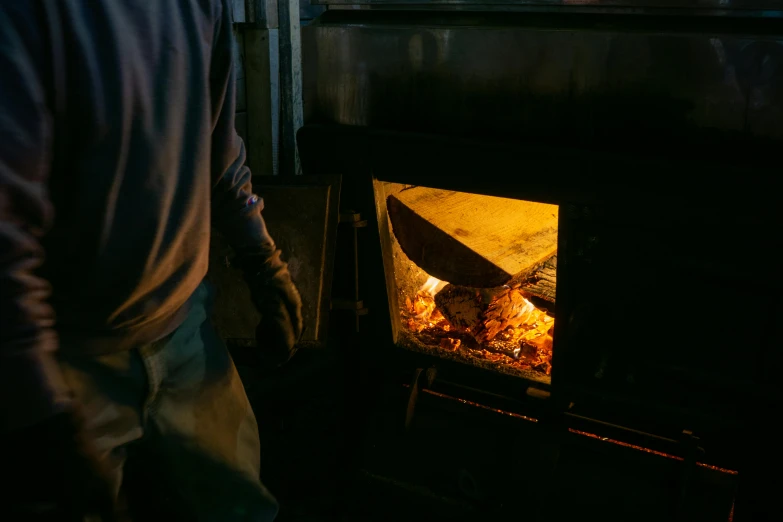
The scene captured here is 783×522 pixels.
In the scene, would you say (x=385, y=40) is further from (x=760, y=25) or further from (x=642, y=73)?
(x=760, y=25)

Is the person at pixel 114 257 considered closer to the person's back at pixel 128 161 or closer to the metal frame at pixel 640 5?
the person's back at pixel 128 161

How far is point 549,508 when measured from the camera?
253 cm

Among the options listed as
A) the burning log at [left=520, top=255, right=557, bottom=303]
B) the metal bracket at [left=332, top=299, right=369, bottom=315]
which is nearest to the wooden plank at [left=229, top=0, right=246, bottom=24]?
the metal bracket at [left=332, top=299, right=369, bottom=315]

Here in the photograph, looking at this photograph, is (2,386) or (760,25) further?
(760,25)

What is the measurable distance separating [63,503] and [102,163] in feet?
2.29

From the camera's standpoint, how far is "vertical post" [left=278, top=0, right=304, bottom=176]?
3.52m

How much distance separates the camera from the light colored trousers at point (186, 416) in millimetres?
1637

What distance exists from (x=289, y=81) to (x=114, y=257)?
2.30 m

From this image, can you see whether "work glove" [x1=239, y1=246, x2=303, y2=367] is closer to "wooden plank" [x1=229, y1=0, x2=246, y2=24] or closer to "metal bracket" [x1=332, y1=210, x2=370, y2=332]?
"metal bracket" [x1=332, y1=210, x2=370, y2=332]

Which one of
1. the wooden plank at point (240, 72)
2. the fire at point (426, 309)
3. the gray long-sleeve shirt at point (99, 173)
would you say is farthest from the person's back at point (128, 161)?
the wooden plank at point (240, 72)

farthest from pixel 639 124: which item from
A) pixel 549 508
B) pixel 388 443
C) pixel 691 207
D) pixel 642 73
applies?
pixel 388 443

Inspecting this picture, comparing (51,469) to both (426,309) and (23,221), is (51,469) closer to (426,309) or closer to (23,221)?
(23,221)

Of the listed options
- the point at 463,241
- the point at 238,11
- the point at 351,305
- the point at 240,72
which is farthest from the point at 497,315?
the point at 238,11

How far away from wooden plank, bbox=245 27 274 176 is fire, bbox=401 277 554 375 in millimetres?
1101
